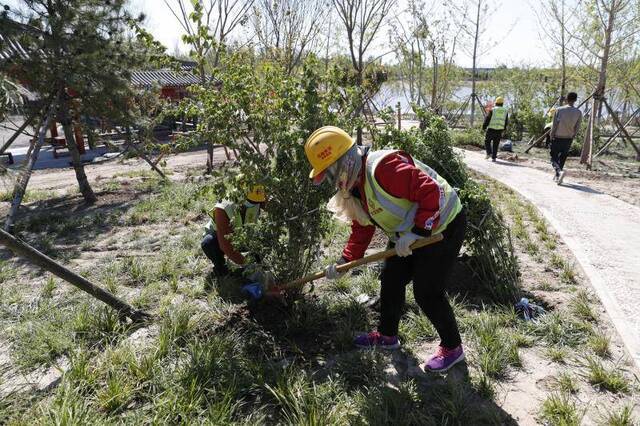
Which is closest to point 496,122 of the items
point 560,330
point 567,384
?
point 560,330

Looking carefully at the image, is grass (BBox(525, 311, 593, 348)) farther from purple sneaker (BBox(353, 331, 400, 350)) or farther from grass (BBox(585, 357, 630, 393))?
purple sneaker (BBox(353, 331, 400, 350))

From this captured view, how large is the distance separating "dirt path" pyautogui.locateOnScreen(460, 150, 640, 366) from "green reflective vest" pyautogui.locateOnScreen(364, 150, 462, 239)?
1.60 metres

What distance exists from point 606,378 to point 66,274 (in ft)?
11.3

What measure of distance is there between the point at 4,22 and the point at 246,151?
5.44 m

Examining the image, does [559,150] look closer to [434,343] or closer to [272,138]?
[434,343]

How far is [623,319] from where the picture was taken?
3355 millimetres

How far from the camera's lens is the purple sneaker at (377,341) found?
309 cm

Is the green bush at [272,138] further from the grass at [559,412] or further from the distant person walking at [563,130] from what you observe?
the distant person walking at [563,130]

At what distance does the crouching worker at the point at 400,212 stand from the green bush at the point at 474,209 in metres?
1.05

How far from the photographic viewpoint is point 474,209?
12.9 feet

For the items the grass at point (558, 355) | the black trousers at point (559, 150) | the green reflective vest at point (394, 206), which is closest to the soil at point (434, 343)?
the grass at point (558, 355)

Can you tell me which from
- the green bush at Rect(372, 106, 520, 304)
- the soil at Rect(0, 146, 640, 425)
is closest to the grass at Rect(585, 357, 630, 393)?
the soil at Rect(0, 146, 640, 425)

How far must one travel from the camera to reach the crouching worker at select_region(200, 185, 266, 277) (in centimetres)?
347

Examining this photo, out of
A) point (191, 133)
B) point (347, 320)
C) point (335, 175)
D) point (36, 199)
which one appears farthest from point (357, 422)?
point (36, 199)
